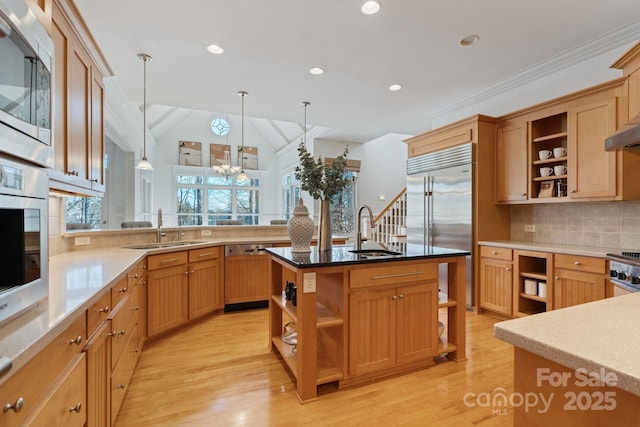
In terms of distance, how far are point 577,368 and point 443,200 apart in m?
3.65

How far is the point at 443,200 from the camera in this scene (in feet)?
13.5

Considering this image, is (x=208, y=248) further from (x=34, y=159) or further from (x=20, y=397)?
(x=20, y=397)

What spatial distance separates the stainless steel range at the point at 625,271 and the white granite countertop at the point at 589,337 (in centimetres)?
164

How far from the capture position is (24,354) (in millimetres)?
792

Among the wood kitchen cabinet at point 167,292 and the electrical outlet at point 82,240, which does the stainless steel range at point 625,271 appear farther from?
the electrical outlet at point 82,240

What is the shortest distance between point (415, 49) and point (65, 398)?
3.64 metres

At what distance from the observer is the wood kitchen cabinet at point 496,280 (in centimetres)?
339

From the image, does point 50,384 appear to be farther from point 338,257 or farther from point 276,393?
point 338,257

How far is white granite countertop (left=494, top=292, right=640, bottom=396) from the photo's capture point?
623 mm

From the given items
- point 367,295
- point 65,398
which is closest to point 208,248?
point 367,295

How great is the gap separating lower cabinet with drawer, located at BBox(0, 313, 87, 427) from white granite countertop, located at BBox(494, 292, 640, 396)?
1.28 metres

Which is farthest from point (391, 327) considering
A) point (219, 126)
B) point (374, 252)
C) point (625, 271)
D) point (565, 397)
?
point (219, 126)

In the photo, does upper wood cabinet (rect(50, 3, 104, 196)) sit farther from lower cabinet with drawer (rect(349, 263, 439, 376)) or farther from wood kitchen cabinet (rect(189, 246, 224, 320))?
lower cabinet with drawer (rect(349, 263, 439, 376))

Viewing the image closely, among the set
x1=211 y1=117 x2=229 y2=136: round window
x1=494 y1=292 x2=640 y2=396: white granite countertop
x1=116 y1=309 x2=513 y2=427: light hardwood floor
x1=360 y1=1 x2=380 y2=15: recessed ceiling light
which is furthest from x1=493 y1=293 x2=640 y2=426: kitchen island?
x1=211 y1=117 x2=229 y2=136: round window
